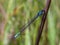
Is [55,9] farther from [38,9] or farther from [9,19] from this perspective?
[9,19]

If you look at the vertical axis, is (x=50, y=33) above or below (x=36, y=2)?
below

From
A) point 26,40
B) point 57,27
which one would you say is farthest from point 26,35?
point 57,27

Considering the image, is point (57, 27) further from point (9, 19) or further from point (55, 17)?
point (9, 19)

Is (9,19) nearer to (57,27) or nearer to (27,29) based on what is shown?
(27,29)

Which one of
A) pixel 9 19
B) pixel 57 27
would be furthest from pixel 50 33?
pixel 9 19
